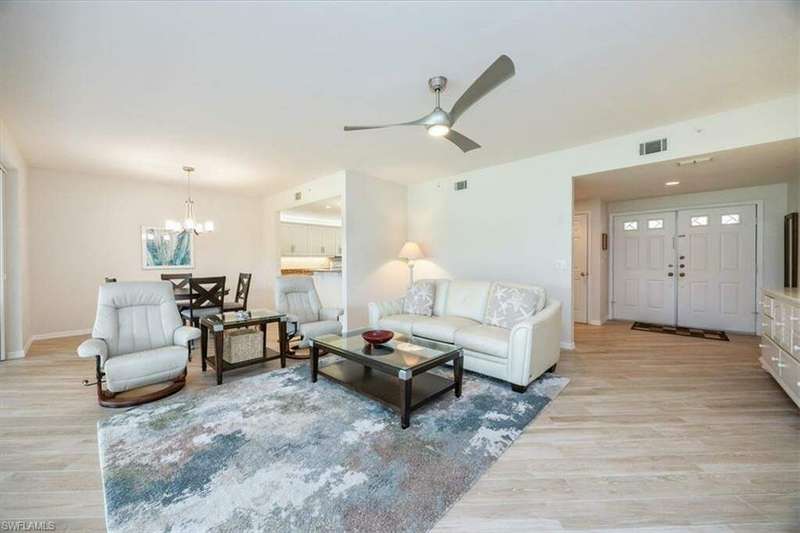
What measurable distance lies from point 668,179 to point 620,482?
174 inches

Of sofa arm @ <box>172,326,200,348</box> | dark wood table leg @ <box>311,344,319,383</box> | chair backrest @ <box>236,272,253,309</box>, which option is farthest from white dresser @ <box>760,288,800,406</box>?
chair backrest @ <box>236,272,253,309</box>

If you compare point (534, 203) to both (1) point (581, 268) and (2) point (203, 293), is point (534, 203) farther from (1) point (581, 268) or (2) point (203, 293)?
(2) point (203, 293)

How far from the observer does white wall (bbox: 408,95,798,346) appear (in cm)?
312

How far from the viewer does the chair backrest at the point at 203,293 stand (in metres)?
4.13

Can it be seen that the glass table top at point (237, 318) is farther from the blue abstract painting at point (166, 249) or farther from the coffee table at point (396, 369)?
the blue abstract painting at point (166, 249)

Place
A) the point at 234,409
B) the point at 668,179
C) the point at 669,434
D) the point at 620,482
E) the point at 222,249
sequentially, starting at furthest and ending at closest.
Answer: the point at 222,249, the point at 668,179, the point at 234,409, the point at 669,434, the point at 620,482

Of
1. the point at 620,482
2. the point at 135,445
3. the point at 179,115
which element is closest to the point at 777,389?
the point at 620,482

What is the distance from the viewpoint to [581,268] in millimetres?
6035

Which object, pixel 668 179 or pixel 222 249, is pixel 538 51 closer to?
pixel 668 179

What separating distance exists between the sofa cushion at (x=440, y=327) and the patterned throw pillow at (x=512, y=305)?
11.5 inches

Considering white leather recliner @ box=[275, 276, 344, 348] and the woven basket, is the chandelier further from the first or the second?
the woven basket

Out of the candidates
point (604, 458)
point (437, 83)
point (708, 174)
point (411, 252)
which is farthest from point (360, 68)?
point (708, 174)

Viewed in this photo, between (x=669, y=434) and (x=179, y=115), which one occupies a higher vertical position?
(x=179, y=115)

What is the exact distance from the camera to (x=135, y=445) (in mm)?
2068
